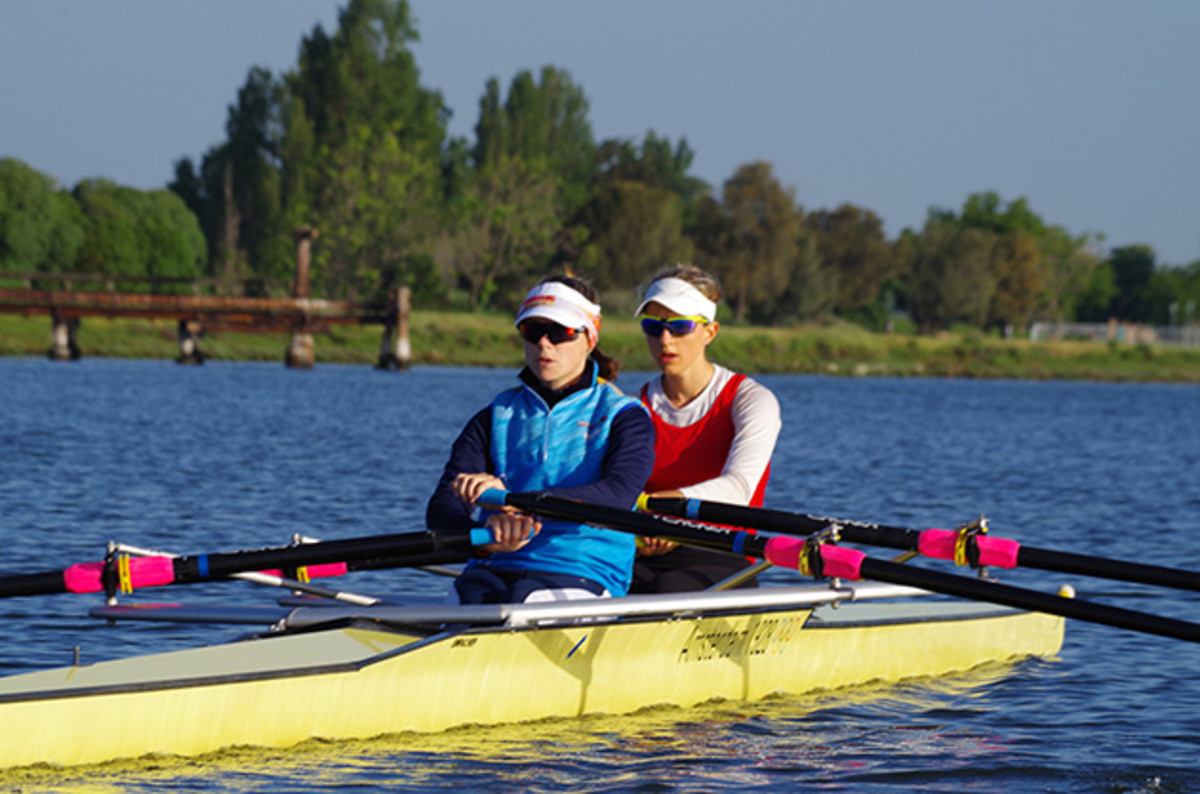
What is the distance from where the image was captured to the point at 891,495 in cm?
2194

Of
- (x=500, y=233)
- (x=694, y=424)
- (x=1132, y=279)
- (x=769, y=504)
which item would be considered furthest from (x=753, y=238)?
(x=694, y=424)

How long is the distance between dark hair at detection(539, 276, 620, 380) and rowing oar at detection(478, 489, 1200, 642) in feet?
2.20

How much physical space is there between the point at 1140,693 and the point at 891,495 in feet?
41.4

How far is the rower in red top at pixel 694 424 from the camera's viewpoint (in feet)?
26.2

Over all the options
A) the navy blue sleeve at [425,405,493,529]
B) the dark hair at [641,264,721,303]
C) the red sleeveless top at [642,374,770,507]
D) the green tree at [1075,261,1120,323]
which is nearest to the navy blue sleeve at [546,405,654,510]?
the navy blue sleeve at [425,405,493,529]

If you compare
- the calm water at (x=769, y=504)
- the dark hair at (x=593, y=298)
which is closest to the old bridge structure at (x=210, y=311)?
the calm water at (x=769, y=504)

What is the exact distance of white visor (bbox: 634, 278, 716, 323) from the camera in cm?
794

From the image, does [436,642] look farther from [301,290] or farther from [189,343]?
[189,343]

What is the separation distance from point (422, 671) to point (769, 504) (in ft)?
43.5

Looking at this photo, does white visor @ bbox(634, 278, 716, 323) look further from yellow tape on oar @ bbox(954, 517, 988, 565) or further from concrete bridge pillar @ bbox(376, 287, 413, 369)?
concrete bridge pillar @ bbox(376, 287, 413, 369)

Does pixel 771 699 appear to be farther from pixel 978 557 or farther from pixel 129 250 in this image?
pixel 129 250

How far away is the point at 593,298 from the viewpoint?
7.19m

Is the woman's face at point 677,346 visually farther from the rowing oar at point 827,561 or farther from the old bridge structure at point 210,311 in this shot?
the old bridge structure at point 210,311

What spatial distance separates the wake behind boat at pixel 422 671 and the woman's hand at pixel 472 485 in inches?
21.0
